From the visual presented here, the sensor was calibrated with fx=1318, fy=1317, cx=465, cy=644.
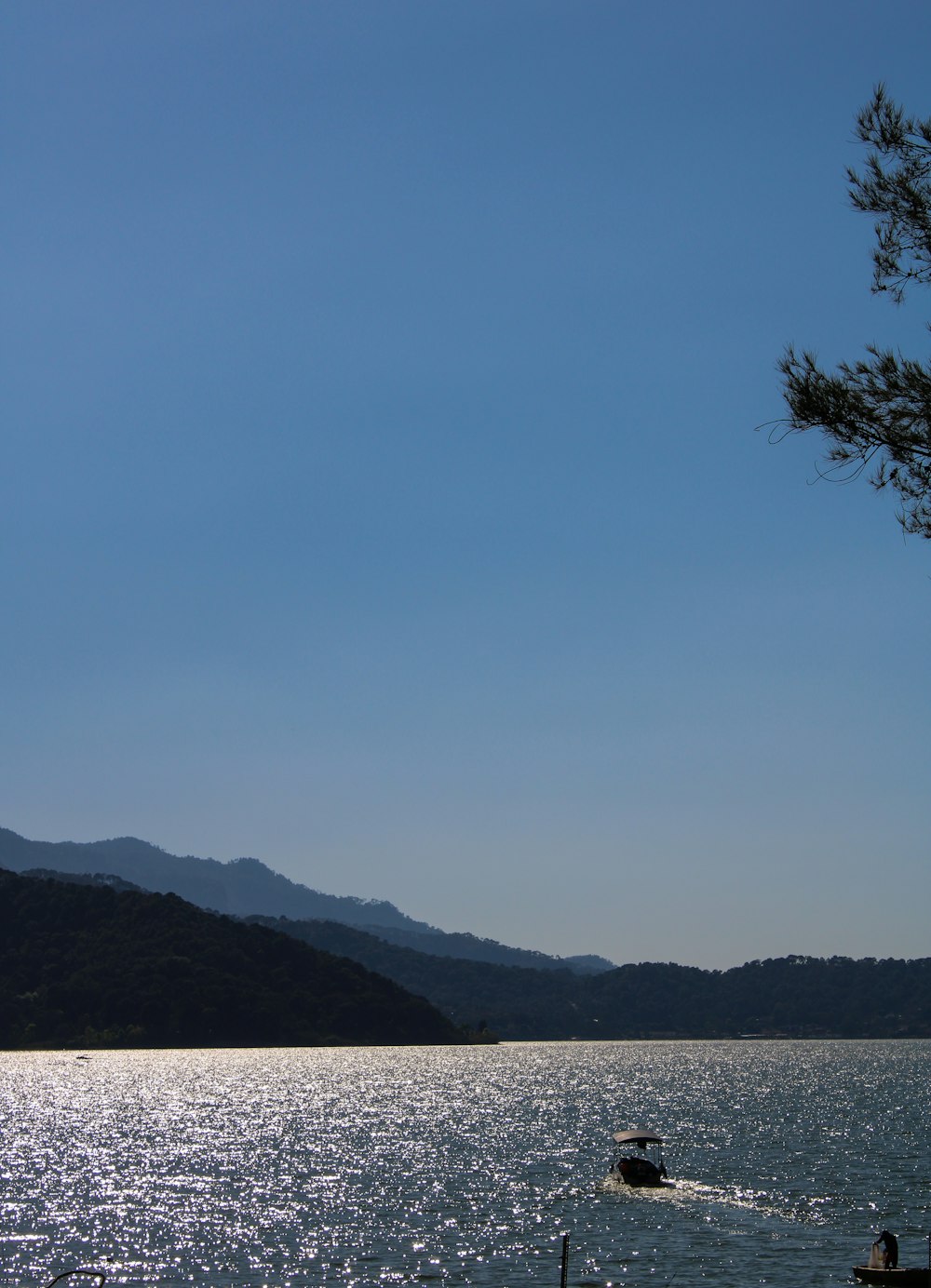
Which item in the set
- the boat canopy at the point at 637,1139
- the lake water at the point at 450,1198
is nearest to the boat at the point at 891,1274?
the lake water at the point at 450,1198

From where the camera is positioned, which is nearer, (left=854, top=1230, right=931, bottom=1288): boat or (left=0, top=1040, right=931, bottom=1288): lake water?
(left=854, top=1230, right=931, bottom=1288): boat

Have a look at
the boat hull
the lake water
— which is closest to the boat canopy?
the lake water

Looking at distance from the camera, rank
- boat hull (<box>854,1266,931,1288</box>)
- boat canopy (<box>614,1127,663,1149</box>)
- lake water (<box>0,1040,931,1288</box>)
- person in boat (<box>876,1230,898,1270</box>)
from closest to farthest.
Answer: boat hull (<box>854,1266,931,1288</box>) < person in boat (<box>876,1230,898,1270</box>) < lake water (<box>0,1040,931,1288</box>) < boat canopy (<box>614,1127,663,1149</box>)

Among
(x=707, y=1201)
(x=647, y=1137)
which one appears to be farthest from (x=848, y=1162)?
(x=707, y=1201)

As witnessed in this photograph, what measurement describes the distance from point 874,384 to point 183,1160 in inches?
3986

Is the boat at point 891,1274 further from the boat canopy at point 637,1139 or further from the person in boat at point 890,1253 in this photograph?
the boat canopy at point 637,1139

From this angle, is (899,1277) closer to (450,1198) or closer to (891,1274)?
(891,1274)

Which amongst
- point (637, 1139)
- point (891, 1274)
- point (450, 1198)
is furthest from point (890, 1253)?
point (637, 1139)

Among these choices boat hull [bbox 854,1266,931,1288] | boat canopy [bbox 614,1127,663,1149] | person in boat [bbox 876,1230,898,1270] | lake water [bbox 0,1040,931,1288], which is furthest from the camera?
boat canopy [bbox 614,1127,663,1149]

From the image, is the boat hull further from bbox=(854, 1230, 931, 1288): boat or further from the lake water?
the lake water

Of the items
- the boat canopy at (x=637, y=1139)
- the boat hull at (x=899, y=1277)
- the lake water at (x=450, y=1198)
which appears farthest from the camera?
the boat canopy at (x=637, y=1139)

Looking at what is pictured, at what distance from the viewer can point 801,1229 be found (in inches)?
2827

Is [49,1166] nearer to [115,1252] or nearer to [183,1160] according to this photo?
[183,1160]

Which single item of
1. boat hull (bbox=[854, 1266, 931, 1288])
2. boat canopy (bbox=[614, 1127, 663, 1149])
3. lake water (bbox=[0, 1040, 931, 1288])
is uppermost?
boat hull (bbox=[854, 1266, 931, 1288])
